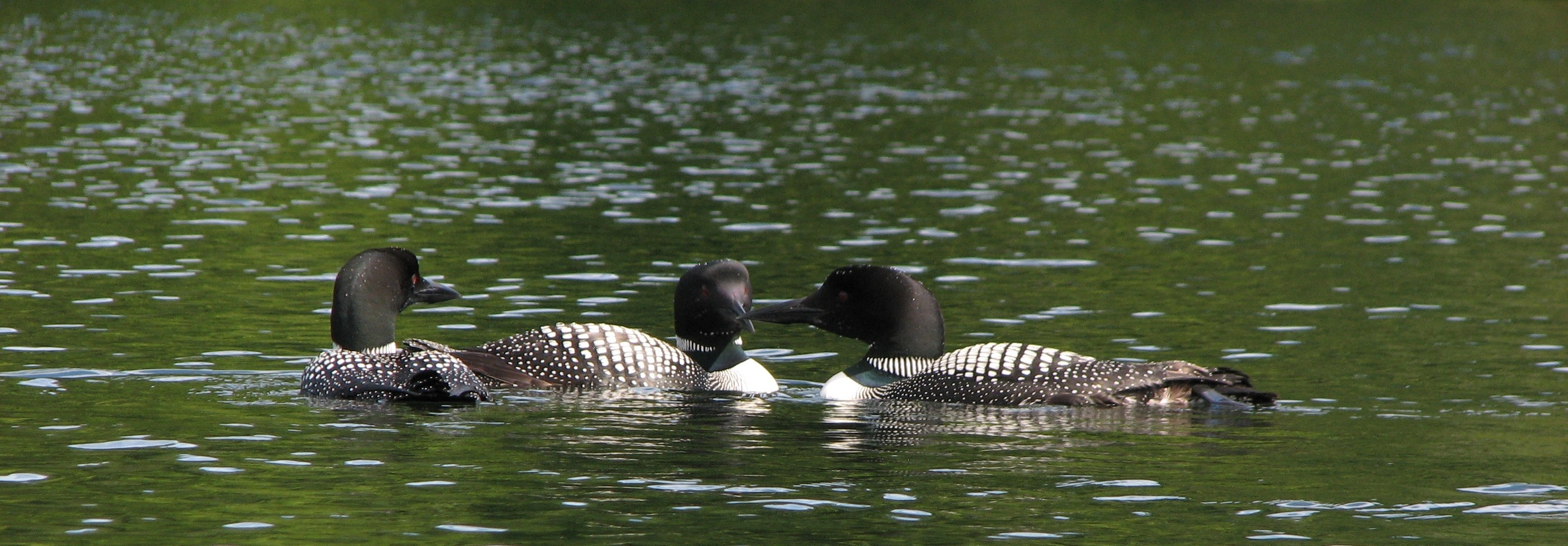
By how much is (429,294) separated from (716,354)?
72.1 inches

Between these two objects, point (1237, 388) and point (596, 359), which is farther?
point (596, 359)

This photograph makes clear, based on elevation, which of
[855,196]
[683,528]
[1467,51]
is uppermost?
[1467,51]

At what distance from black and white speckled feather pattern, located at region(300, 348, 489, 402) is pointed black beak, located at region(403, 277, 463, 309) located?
2.94 ft

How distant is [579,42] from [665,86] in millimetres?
13616

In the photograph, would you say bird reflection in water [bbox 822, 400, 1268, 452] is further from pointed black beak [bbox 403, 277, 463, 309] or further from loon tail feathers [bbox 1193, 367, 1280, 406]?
pointed black beak [bbox 403, 277, 463, 309]

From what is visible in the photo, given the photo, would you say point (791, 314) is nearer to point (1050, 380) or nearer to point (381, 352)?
point (1050, 380)

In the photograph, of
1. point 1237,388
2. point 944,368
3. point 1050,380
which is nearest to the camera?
point 1237,388

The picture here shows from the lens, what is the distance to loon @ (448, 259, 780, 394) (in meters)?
12.8

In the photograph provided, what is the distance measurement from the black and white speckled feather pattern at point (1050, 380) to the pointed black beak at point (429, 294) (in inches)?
110

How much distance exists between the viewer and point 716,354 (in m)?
13.4

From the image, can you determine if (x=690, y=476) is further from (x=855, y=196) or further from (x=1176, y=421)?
(x=855, y=196)

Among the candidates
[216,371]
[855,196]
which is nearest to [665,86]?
[855,196]

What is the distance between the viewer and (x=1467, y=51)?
53.3 m

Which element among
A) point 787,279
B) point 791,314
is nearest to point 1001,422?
point 791,314
